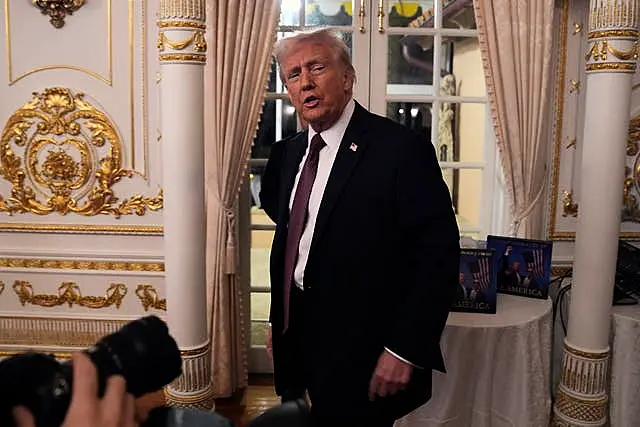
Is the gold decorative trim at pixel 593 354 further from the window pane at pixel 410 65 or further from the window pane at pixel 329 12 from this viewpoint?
the window pane at pixel 329 12

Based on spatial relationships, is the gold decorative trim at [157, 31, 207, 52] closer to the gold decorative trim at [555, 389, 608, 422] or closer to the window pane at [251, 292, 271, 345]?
the window pane at [251, 292, 271, 345]

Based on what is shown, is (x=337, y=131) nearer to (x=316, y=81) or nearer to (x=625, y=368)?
(x=316, y=81)

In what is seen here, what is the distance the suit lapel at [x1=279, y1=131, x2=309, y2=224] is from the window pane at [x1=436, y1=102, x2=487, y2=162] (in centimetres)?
144

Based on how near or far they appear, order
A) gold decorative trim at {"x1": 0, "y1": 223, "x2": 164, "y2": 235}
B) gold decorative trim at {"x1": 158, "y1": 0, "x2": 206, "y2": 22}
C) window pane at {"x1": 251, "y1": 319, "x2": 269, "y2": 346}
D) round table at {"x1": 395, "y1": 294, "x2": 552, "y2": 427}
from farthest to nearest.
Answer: window pane at {"x1": 251, "y1": 319, "x2": 269, "y2": 346} → gold decorative trim at {"x1": 0, "y1": 223, "x2": 164, "y2": 235} → gold decorative trim at {"x1": 158, "y1": 0, "x2": 206, "y2": 22} → round table at {"x1": 395, "y1": 294, "x2": 552, "y2": 427}

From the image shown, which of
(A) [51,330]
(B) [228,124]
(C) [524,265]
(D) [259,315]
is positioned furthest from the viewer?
(D) [259,315]

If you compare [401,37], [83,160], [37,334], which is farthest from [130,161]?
[401,37]

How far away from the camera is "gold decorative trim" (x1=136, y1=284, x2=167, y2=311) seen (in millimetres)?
2977

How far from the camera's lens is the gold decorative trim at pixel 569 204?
2945 millimetres

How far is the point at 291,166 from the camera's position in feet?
5.77

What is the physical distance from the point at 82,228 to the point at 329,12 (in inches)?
59.6

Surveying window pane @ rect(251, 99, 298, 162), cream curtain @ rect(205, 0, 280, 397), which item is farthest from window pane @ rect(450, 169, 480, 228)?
cream curtain @ rect(205, 0, 280, 397)

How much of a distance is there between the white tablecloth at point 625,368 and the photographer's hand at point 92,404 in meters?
2.28

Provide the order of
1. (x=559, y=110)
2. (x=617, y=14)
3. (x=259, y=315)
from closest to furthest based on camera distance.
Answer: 1. (x=617, y=14)
2. (x=559, y=110)
3. (x=259, y=315)

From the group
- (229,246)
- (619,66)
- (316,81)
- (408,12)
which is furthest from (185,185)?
(619,66)
